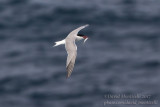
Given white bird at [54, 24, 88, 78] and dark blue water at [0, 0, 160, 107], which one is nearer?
white bird at [54, 24, 88, 78]

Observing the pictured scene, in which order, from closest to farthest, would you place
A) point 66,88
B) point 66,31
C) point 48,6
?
1. point 66,88
2. point 66,31
3. point 48,6

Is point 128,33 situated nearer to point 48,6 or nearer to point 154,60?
point 154,60

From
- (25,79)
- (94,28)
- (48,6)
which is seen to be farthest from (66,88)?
(48,6)

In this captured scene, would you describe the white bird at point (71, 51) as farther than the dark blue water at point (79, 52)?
No

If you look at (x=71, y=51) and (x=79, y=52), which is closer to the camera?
(x=71, y=51)

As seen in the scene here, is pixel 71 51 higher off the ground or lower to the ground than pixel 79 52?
lower

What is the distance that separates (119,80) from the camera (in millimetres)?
29875

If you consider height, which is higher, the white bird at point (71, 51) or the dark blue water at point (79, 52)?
the dark blue water at point (79, 52)

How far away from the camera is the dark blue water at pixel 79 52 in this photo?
29.1 metres

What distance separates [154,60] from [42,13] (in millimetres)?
8878

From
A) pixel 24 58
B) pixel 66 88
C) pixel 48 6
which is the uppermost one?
pixel 48 6

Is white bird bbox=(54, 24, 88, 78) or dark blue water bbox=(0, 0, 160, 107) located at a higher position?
dark blue water bbox=(0, 0, 160, 107)

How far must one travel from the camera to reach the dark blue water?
95.5ft

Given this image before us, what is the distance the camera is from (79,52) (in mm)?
31141
